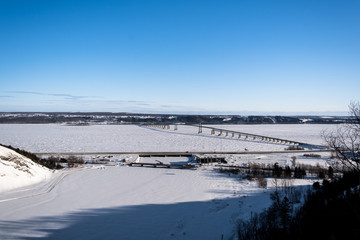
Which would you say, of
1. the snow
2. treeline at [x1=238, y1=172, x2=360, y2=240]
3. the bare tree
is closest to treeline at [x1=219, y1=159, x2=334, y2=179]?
the snow

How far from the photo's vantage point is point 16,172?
16047 mm

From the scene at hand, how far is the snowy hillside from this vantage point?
1464 centimetres

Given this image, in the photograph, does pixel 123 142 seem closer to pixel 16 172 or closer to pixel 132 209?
pixel 16 172

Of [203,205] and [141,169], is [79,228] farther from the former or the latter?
[141,169]

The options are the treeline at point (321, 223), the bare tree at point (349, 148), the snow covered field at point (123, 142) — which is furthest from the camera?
the snow covered field at point (123, 142)

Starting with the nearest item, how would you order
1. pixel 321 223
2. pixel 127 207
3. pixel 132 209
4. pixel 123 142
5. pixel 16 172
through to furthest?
pixel 321 223
pixel 132 209
pixel 127 207
pixel 16 172
pixel 123 142

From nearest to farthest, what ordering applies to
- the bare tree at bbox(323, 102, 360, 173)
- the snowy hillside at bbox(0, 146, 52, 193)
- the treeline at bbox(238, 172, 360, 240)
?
1. the treeline at bbox(238, 172, 360, 240)
2. the bare tree at bbox(323, 102, 360, 173)
3. the snowy hillside at bbox(0, 146, 52, 193)

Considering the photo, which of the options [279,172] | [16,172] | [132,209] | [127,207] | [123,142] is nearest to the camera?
[132,209]

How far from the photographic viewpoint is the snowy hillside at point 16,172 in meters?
14.6

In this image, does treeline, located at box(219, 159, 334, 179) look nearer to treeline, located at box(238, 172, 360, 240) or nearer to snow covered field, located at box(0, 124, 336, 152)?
treeline, located at box(238, 172, 360, 240)

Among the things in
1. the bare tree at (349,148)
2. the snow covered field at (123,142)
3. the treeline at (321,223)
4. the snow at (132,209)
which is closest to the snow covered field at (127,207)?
the snow at (132,209)

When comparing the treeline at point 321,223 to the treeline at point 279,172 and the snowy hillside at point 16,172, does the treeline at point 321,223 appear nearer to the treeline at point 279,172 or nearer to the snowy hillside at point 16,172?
the treeline at point 279,172

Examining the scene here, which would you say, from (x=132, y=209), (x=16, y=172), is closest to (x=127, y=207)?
(x=132, y=209)

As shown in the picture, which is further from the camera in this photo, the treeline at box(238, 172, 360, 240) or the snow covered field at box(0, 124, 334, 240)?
the snow covered field at box(0, 124, 334, 240)
